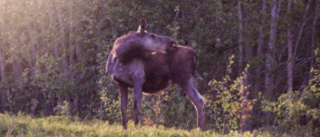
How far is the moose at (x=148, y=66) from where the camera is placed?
27.3 feet

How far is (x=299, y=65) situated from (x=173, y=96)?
19.1ft

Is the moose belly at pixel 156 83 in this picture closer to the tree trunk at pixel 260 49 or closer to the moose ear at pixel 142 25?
the moose ear at pixel 142 25

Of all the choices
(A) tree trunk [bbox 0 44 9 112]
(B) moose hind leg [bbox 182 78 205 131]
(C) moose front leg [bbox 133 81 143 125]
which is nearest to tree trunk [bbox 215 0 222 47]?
(B) moose hind leg [bbox 182 78 205 131]

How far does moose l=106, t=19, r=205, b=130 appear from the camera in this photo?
8.31 metres

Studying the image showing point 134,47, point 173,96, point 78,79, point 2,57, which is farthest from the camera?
point 2,57

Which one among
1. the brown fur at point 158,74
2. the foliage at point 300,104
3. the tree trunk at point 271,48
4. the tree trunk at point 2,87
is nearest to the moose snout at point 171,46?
the brown fur at point 158,74

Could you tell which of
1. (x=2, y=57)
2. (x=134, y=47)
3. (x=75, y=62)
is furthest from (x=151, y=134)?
(x=2, y=57)

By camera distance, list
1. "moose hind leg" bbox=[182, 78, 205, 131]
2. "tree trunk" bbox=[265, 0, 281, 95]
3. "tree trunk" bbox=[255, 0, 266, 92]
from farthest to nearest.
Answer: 1. "tree trunk" bbox=[255, 0, 266, 92]
2. "tree trunk" bbox=[265, 0, 281, 95]
3. "moose hind leg" bbox=[182, 78, 205, 131]

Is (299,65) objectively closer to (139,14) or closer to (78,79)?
(139,14)

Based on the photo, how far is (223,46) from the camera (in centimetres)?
1748

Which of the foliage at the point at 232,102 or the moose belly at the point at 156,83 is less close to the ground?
→ the moose belly at the point at 156,83

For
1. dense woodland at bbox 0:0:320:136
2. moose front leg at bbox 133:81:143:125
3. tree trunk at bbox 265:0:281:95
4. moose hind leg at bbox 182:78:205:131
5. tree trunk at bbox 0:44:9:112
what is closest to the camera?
moose front leg at bbox 133:81:143:125

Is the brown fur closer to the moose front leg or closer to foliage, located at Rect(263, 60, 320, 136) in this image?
the moose front leg

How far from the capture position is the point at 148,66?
8.77 metres
